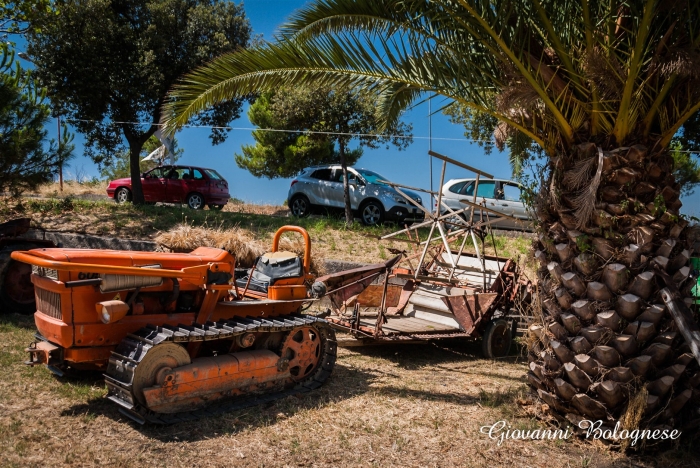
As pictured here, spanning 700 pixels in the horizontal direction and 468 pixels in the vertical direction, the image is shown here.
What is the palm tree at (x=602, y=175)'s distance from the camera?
4496 millimetres

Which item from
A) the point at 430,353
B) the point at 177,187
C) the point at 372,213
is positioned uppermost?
the point at 177,187

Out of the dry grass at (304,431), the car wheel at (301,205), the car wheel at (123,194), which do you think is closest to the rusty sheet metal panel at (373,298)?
the dry grass at (304,431)

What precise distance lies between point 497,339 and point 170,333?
4.45 meters

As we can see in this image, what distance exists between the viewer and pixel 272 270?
6590mm

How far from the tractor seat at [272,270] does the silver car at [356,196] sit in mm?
8737

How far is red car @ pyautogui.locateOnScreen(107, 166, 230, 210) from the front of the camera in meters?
19.4

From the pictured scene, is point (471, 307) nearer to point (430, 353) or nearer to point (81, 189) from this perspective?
point (430, 353)

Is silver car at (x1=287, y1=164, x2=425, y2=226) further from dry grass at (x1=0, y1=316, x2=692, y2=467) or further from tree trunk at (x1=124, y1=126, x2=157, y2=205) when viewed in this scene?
dry grass at (x1=0, y1=316, x2=692, y2=467)

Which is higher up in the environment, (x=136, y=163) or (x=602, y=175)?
(x=136, y=163)

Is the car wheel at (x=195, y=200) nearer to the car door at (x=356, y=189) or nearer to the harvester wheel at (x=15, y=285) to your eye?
the car door at (x=356, y=189)

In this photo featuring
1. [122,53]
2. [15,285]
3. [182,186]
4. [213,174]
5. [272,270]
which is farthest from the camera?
[213,174]

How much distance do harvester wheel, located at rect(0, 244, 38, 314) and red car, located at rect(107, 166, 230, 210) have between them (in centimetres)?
1089

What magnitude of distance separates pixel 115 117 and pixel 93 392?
44.4 feet

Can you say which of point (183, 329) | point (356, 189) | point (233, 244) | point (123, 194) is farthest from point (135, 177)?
point (183, 329)
